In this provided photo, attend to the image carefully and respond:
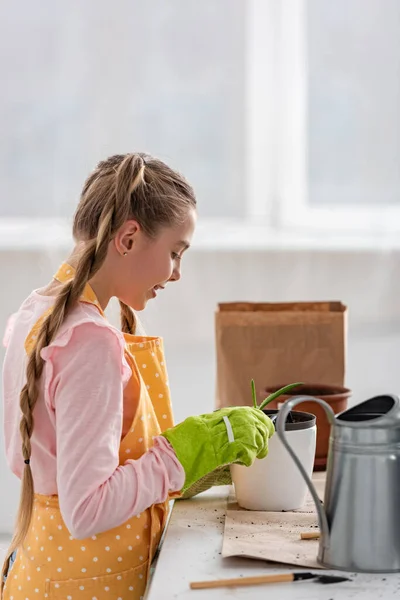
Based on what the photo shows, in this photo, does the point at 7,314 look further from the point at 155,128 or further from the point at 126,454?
the point at 126,454

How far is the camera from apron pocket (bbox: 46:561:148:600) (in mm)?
1080

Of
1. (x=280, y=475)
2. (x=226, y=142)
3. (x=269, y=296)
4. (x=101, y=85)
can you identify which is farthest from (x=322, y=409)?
(x=101, y=85)

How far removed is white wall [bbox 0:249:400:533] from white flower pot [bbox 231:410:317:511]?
1338mm

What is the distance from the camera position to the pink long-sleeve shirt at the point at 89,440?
1003 mm

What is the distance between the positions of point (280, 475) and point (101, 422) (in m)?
0.28

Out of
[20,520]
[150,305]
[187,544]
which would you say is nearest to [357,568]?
[187,544]

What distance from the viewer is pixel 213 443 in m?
1.08

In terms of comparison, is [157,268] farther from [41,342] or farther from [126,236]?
[41,342]

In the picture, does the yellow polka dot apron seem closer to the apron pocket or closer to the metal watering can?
the apron pocket

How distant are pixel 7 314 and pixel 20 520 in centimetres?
141

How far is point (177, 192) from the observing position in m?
1.21

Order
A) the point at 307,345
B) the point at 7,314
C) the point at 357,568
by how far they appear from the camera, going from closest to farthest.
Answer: the point at 357,568
the point at 307,345
the point at 7,314

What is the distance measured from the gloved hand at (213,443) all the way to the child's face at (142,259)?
208 mm

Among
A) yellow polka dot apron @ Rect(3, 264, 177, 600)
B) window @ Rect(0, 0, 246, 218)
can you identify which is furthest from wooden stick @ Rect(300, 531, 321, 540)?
window @ Rect(0, 0, 246, 218)
